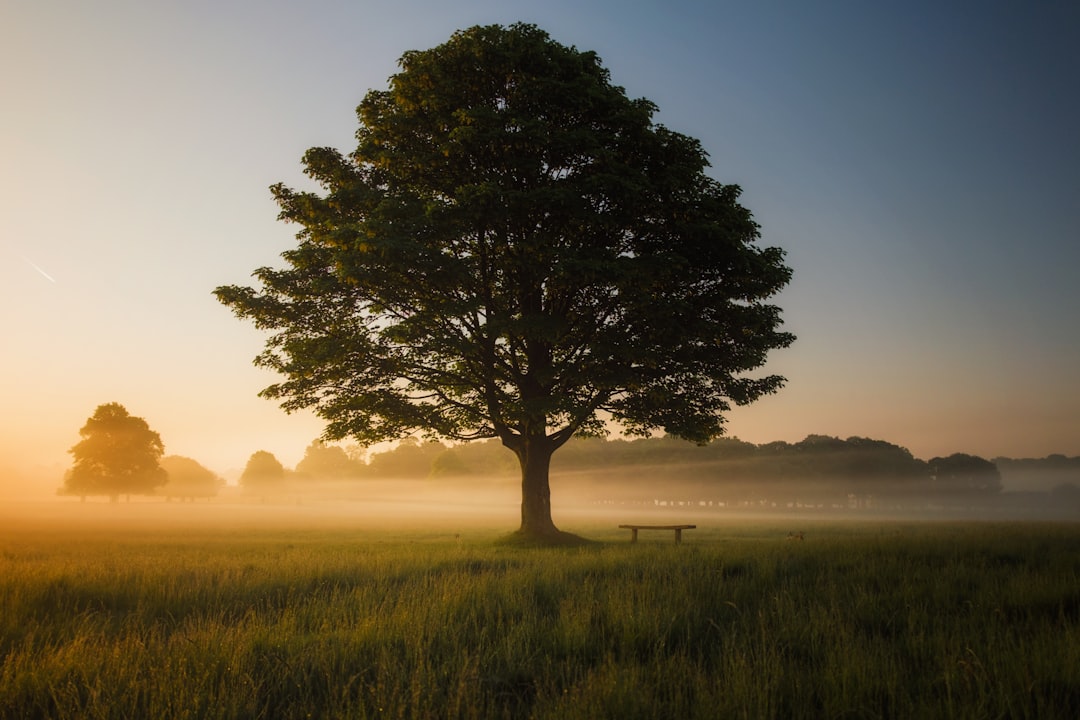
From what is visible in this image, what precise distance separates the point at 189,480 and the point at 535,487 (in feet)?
487

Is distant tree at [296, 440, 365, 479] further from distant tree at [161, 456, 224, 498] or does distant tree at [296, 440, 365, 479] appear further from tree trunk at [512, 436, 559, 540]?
tree trunk at [512, 436, 559, 540]

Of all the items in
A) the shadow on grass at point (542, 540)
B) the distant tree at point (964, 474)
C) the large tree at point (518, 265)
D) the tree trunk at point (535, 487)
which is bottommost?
the distant tree at point (964, 474)

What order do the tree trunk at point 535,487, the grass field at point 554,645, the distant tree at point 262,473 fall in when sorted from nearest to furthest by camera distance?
the grass field at point 554,645, the tree trunk at point 535,487, the distant tree at point 262,473

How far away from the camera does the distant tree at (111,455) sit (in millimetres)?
74250

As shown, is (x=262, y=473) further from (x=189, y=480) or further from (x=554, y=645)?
(x=554, y=645)

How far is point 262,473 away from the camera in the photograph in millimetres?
144250

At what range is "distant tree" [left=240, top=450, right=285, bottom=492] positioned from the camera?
469 feet

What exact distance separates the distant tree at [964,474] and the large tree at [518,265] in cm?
15812

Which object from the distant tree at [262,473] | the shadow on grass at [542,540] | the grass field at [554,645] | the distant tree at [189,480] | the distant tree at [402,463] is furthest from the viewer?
the distant tree at [402,463]

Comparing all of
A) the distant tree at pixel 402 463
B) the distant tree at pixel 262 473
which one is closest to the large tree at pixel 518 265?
the distant tree at pixel 262 473

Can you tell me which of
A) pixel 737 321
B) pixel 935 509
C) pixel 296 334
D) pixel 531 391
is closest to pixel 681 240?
pixel 737 321

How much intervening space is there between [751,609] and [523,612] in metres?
3.37

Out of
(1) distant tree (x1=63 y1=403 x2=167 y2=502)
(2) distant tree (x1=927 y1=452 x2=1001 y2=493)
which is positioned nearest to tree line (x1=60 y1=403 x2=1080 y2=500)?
(2) distant tree (x1=927 y1=452 x2=1001 y2=493)

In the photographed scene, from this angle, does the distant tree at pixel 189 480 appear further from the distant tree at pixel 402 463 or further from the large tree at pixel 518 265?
the large tree at pixel 518 265
